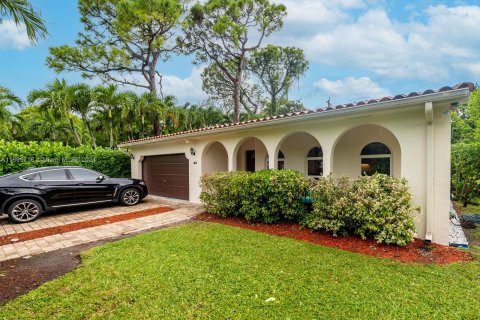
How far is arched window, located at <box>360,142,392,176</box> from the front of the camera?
843 cm

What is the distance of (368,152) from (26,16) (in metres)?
9.53

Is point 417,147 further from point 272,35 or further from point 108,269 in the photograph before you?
point 272,35

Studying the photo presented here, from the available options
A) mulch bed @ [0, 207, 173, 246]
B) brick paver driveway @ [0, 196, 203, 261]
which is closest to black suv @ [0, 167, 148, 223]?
brick paver driveway @ [0, 196, 203, 261]

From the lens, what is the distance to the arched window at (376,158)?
8.43 meters

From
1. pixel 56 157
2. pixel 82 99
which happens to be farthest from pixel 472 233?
pixel 82 99

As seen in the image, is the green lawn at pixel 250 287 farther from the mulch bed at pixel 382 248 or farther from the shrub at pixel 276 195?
the shrub at pixel 276 195

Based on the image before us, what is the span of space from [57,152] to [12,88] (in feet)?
11.7

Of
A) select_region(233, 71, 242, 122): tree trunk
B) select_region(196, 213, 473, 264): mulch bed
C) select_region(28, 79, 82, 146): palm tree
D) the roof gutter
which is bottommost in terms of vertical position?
select_region(196, 213, 473, 264): mulch bed

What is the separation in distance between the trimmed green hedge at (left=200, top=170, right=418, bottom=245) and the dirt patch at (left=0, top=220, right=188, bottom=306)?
3861mm

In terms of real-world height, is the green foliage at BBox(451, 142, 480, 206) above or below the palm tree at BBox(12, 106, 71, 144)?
below

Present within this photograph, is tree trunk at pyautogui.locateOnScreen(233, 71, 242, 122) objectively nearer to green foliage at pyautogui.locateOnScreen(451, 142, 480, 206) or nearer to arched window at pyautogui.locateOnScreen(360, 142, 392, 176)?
arched window at pyautogui.locateOnScreen(360, 142, 392, 176)

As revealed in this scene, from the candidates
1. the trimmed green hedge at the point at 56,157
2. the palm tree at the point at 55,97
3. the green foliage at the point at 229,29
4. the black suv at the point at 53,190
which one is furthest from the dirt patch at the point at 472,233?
the green foliage at the point at 229,29

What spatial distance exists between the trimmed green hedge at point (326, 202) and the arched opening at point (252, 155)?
327 centimetres

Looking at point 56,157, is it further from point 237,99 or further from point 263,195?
point 237,99
